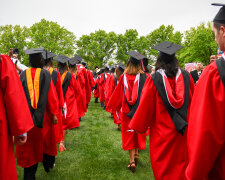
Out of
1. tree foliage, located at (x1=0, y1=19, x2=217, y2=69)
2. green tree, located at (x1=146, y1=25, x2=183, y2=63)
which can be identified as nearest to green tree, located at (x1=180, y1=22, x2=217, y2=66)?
tree foliage, located at (x1=0, y1=19, x2=217, y2=69)

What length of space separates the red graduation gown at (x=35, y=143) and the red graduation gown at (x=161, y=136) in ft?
4.82

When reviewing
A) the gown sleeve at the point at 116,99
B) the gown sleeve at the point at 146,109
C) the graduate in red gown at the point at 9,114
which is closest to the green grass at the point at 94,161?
the gown sleeve at the point at 116,99

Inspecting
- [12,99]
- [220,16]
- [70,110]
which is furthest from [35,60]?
[220,16]

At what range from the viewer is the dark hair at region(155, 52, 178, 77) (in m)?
2.75

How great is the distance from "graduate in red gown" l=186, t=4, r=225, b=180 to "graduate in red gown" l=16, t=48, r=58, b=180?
2455 mm

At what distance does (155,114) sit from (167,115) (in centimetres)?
22

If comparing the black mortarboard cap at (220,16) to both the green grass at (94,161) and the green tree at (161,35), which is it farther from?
the green tree at (161,35)

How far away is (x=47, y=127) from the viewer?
11.4ft

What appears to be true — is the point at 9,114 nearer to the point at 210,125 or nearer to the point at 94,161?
the point at 210,125

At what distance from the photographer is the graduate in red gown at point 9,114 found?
1.81 meters

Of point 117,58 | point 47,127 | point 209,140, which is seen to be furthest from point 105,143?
point 117,58

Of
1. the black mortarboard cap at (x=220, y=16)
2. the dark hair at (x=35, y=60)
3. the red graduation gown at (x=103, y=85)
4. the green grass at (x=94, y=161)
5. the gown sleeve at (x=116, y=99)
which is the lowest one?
the green grass at (x=94, y=161)

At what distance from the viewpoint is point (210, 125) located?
1385 mm

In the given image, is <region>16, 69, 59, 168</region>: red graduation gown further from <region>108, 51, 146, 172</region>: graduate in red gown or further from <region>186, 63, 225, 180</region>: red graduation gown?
<region>186, 63, 225, 180</region>: red graduation gown
